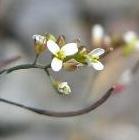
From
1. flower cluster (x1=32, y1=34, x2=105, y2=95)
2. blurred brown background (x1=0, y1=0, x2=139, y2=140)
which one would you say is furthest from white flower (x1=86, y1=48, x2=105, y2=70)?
blurred brown background (x1=0, y1=0, x2=139, y2=140)

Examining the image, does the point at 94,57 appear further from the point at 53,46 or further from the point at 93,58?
the point at 53,46

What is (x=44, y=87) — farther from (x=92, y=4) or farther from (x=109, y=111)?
(x=92, y=4)

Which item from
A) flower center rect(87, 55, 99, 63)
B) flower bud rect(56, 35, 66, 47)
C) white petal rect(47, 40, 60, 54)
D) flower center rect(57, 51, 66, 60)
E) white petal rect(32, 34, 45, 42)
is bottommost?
flower center rect(87, 55, 99, 63)

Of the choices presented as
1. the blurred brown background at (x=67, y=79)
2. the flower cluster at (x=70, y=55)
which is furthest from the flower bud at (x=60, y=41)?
the blurred brown background at (x=67, y=79)

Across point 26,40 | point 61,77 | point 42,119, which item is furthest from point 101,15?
point 42,119

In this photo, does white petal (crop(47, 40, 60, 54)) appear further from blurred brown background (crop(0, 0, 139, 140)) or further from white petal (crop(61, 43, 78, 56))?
blurred brown background (crop(0, 0, 139, 140))
